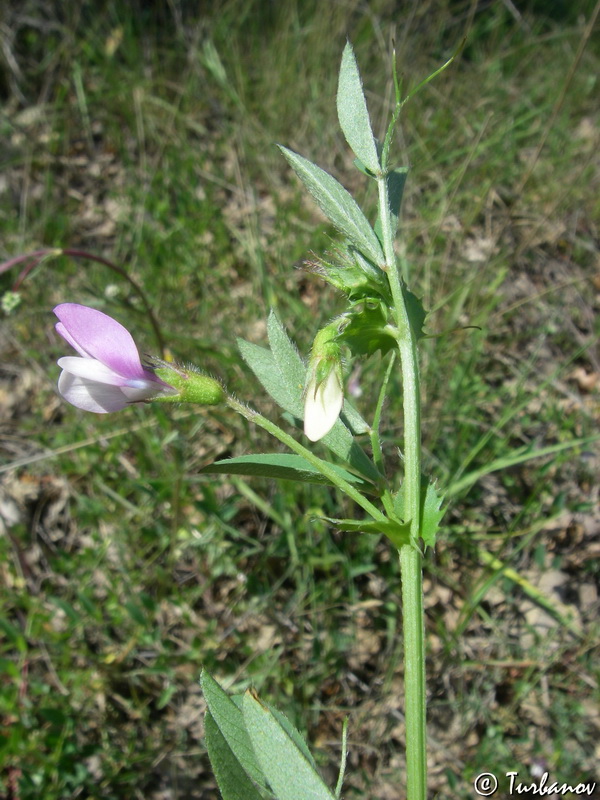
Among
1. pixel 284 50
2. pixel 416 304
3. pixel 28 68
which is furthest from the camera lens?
pixel 28 68

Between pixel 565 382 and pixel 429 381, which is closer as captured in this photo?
pixel 429 381

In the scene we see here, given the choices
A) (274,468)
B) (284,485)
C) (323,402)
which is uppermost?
(323,402)

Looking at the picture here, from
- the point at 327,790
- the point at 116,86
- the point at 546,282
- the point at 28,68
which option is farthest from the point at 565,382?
the point at 28,68

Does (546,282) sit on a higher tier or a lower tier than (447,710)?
higher

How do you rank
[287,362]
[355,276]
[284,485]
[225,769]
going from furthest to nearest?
[284,485] < [287,362] < [355,276] < [225,769]

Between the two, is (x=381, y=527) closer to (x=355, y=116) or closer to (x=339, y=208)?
(x=339, y=208)

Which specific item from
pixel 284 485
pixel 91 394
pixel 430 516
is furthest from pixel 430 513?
pixel 284 485

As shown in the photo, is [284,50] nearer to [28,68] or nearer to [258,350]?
[28,68]
